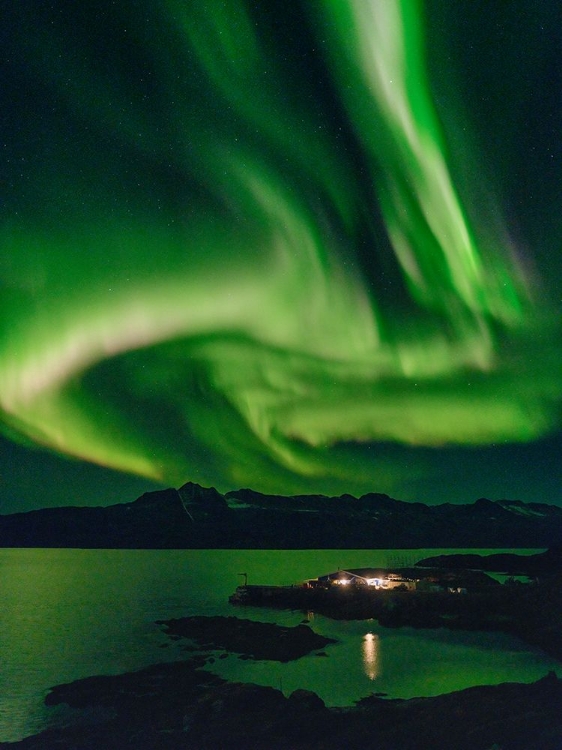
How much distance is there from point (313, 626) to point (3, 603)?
67164 millimetres

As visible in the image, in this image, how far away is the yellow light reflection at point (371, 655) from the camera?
46.4 meters

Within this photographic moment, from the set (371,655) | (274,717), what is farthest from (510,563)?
(274,717)

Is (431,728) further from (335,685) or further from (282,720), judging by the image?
(335,685)

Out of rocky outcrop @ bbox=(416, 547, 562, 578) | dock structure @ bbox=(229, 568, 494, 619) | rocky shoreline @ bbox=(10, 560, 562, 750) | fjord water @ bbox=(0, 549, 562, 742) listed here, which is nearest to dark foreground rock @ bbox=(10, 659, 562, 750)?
rocky shoreline @ bbox=(10, 560, 562, 750)

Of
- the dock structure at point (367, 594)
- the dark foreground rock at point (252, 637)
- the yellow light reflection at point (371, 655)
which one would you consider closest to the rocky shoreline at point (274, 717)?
the dark foreground rock at point (252, 637)

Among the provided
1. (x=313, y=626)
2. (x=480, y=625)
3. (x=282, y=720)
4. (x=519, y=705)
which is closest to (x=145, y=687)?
(x=282, y=720)

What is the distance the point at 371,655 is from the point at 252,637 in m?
10.6

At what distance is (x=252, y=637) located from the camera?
53.8 metres

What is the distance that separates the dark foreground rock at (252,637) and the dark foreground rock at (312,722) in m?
13.7

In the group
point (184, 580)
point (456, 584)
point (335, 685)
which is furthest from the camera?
point (184, 580)

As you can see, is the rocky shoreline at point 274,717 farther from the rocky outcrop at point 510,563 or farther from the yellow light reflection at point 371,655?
the rocky outcrop at point 510,563

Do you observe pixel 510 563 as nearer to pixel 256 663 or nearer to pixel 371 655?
pixel 371 655

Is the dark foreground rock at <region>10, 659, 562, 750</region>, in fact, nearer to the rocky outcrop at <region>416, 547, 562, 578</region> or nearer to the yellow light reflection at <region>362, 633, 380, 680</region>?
the yellow light reflection at <region>362, 633, 380, 680</region>

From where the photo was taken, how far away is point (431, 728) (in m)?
28.0
